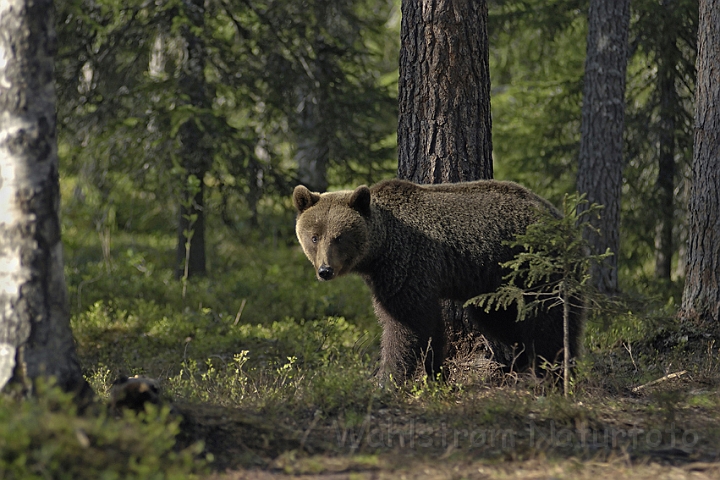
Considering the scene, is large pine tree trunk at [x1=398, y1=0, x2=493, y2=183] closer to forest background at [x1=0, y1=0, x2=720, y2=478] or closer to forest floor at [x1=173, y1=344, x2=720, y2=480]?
forest background at [x1=0, y1=0, x2=720, y2=478]

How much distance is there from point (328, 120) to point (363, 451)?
9.98 m

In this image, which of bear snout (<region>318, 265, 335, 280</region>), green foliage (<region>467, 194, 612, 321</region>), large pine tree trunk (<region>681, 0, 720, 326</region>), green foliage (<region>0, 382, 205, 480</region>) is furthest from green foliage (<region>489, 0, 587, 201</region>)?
green foliage (<region>0, 382, 205, 480</region>)

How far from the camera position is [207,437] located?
482cm

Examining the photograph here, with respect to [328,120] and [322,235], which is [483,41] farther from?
[328,120]

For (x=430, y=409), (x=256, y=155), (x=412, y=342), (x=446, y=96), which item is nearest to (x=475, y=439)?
(x=430, y=409)

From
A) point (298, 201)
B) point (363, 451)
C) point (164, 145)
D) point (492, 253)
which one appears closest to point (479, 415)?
point (363, 451)

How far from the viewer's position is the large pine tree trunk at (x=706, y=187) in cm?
786

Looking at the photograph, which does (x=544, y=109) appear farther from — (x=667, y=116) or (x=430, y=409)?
(x=430, y=409)

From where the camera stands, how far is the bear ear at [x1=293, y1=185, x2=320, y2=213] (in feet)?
23.5

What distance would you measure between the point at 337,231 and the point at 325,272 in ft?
1.42

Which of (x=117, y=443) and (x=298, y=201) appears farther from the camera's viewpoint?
(x=298, y=201)

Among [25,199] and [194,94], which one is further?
[194,94]

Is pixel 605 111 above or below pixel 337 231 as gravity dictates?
above

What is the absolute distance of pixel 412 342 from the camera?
6.65m
